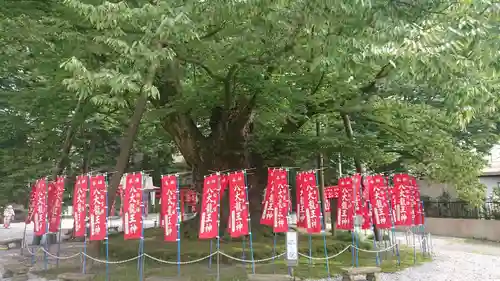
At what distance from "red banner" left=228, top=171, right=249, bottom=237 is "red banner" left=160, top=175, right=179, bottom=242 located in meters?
1.38

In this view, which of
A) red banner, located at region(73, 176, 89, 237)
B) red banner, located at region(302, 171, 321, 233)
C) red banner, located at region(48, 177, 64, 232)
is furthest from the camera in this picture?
red banner, located at region(48, 177, 64, 232)

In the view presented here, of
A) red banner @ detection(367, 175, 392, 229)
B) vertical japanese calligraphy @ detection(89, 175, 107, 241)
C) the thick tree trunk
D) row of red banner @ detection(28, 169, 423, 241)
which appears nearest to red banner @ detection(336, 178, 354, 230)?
row of red banner @ detection(28, 169, 423, 241)

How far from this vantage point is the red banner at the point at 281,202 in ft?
35.4

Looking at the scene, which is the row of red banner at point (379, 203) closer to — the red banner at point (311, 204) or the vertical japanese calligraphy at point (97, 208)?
the red banner at point (311, 204)

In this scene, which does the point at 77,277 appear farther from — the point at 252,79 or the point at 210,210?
the point at 252,79

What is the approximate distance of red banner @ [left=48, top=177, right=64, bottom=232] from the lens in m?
12.8

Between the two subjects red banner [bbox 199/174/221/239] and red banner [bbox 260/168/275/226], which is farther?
red banner [bbox 260/168/275/226]

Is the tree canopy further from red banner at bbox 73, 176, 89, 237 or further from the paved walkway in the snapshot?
the paved walkway

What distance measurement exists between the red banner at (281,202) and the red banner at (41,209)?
284 inches

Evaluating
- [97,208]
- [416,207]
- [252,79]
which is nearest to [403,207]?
[416,207]

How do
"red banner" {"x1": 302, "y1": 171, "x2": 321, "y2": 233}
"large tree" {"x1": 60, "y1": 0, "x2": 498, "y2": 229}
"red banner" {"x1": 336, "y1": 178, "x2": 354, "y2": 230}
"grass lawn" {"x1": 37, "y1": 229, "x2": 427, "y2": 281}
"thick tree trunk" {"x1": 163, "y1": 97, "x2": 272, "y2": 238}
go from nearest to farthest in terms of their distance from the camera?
"large tree" {"x1": 60, "y1": 0, "x2": 498, "y2": 229}, "grass lawn" {"x1": 37, "y1": 229, "x2": 427, "y2": 281}, "red banner" {"x1": 302, "y1": 171, "x2": 321, "y2": 233}, "red banner" {"x1": 336, "y1": 178, "x2": 354, "y2": 230}, "thick tree trunk" {"x1": 163, "y1": 97, "x2": 272, "y2": 238}

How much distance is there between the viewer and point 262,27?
7.59 meters

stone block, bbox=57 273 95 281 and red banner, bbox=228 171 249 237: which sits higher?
red banner, bbox=228 171 249 237

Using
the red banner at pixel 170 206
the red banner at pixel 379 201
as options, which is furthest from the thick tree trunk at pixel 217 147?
the red banner at pixel 379 201
